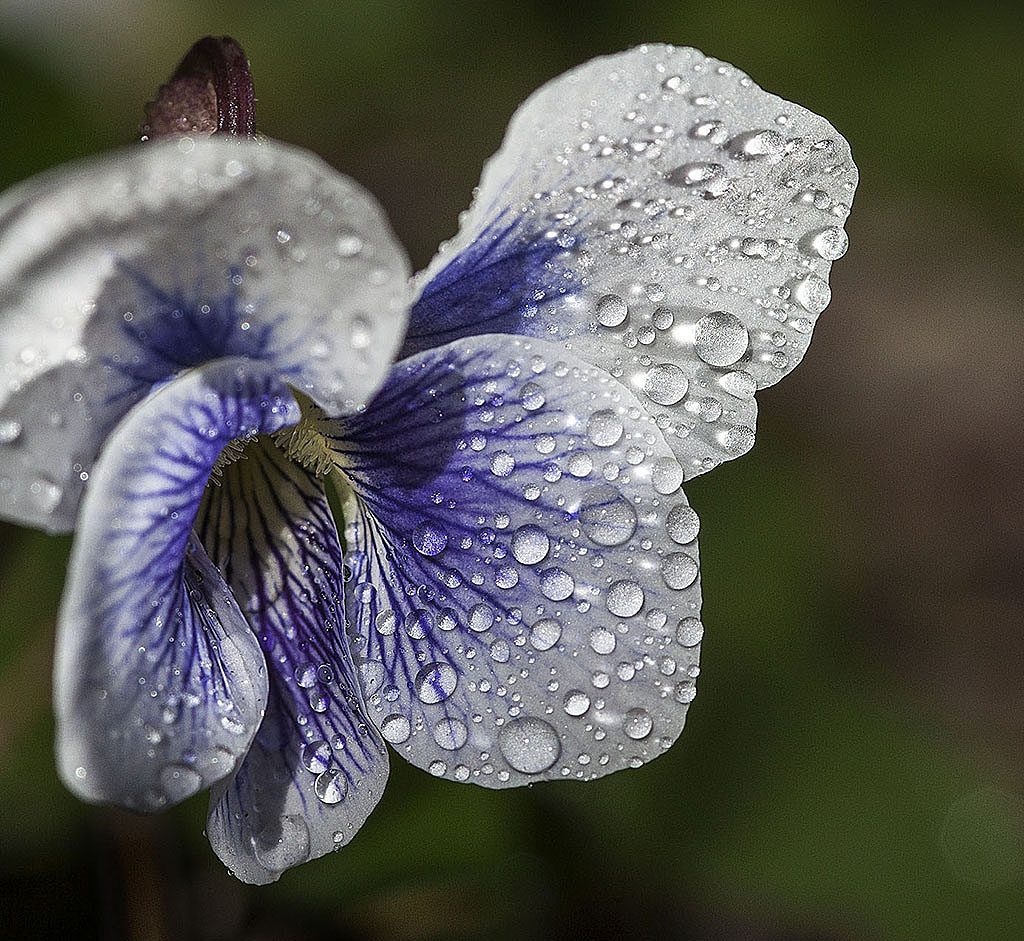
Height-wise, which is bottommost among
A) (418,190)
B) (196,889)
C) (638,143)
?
(196,889)

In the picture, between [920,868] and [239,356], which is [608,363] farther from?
[920,868]

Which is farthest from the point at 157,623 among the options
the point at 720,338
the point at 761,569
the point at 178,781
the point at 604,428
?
the point at 761,569

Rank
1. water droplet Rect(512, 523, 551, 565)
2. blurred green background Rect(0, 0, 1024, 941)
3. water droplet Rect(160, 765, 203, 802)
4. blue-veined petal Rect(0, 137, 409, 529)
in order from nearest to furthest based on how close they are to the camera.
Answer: blue-veined petal Rect(0, 137, 409, 529) < water droplet Rect(160, 765, 203, 802) < water droplet Rect(512, 523, 551, 565) < blurred green background Rect(0, 0, 1024, 941)

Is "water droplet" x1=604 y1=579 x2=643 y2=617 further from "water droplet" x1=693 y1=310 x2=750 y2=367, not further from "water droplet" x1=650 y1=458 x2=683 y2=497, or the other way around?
"water droplet" x1=693 y1=310 x2=750 y2=367

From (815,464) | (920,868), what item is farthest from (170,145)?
(815,464)

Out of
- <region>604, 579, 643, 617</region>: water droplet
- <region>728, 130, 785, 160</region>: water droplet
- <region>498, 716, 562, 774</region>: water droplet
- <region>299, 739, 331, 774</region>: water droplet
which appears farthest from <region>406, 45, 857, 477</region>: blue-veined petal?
<region>299, 739, 331, 774</region>: water droplet

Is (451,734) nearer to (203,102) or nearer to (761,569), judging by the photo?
(203,102)
